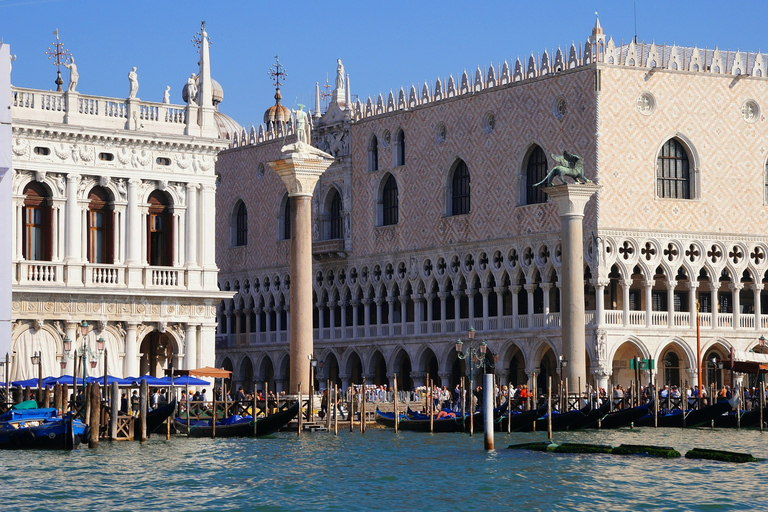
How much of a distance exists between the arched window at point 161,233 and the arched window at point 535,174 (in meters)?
9.83

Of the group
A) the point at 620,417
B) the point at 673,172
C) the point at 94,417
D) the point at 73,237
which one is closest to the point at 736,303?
the point at 673,172

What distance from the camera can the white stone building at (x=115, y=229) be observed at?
3628 cm

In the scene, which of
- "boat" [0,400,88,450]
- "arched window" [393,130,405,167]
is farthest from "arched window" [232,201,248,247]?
"boat" [0,400,88,450]

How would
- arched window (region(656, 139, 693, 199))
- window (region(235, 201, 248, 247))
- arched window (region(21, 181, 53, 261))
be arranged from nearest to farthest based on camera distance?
1. arched window (region(21, 181, 53, 261))
2. arched window (region(656, 139, 693, 199))
3. window (region(235, 201, 248, 247))

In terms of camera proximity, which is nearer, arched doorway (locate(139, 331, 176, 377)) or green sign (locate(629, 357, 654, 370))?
arched doorway (locate(139, 331, 176, 377))

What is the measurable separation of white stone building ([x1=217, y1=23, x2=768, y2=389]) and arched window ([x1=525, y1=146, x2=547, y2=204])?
0.04m

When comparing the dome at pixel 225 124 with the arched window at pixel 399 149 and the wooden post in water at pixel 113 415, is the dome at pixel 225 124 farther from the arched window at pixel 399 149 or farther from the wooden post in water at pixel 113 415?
the wooden post in water at pixel 113 415

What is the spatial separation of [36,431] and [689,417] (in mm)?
13778

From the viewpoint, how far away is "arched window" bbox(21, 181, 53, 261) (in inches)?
1443

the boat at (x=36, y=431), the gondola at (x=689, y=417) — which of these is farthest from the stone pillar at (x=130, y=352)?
the gondola at (x=689, y=417)

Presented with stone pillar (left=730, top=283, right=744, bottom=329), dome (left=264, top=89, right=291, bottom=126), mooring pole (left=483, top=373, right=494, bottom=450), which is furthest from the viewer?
dome (left=264, top=89, right=291, bottom=126)

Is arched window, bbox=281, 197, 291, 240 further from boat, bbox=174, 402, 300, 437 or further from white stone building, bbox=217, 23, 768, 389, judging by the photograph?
boat, bbox=174, 402, 300, 437

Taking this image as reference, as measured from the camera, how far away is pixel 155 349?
38156mm

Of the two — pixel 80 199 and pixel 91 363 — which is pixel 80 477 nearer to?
pixel 91 363
